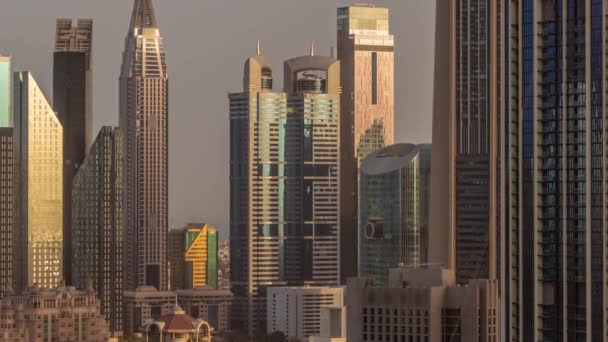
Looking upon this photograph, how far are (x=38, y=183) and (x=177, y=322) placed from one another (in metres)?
11.6

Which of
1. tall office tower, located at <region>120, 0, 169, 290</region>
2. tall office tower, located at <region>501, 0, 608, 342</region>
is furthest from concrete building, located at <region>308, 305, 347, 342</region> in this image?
tall office tower, located at <region>120, 0, 169, 290</region>

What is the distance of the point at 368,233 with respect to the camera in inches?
2014

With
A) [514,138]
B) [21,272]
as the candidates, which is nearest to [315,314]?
[21,272]

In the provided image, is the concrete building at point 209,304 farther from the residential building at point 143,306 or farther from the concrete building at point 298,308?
the concrete building at point 298,308

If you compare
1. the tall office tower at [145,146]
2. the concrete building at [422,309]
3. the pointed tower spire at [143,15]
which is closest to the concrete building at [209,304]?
the tall office tower at [145,146]

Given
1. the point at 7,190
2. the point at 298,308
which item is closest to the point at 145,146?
the point at 7,190

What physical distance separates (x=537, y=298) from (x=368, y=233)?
3106 centimetres

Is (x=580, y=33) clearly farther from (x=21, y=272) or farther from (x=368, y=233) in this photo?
(x=21, y=272)

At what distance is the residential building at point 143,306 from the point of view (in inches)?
2247

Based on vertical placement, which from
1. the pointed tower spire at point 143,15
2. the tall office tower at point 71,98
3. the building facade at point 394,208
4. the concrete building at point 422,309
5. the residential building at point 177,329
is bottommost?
the residential building at point 177,329

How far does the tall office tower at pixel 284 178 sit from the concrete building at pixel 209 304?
554 millimetres

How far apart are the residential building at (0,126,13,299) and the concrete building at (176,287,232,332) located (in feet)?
16.6

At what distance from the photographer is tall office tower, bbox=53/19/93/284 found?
59438mm

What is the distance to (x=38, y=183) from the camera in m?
61.6
